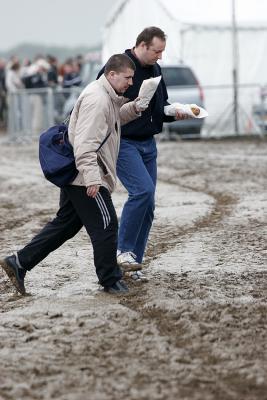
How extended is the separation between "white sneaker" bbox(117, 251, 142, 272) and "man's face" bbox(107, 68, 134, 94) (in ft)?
4.39

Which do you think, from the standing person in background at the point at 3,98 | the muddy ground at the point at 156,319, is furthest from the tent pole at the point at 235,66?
the muddy ground at the point at 156,319

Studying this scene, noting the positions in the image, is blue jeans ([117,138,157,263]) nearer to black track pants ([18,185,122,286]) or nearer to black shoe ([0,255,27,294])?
black track pants ([18,185,122,286])

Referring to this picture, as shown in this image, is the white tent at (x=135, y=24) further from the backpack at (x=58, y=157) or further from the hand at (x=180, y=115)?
the backpack at (x=58, y=157)

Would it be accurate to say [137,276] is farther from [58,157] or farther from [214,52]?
[214,52]

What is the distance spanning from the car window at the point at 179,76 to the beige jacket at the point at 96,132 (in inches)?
573

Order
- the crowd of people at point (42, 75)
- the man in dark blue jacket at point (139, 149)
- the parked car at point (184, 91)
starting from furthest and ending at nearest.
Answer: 1. the crowd of people at point (42, 75)
2. the parked car at point (184, 91)
3. the man in dark blue jacket at point (139, 149)

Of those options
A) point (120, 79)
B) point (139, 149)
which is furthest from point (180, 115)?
point (120, 79)

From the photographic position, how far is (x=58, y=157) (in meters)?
6.21

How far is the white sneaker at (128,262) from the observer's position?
22.8 ft

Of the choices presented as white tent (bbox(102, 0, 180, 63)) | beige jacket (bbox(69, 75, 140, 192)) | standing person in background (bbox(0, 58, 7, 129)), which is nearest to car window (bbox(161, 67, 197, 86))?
white tent (bbox(102, 0, 180, 63))

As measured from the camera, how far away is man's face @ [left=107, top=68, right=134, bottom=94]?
6203 mm

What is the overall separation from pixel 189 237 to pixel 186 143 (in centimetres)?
1129

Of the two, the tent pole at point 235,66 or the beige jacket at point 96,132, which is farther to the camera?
the tent pole at point 235,66

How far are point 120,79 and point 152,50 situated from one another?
59 centimetres
